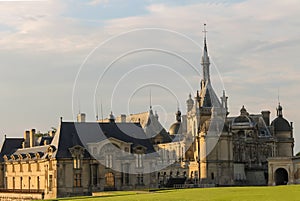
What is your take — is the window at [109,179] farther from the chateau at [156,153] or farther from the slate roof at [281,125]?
the slate roof at [281,125]

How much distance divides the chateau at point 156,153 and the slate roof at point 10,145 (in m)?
0.16

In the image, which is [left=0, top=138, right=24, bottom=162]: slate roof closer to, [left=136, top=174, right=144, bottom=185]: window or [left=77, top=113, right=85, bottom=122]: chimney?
[left=77, top=113, right=85, bottom=122]: chimney

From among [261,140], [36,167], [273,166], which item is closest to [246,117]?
[261,140]

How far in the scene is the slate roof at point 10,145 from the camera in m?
117

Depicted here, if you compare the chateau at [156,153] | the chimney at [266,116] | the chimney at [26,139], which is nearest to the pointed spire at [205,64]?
the chateau at [156,153]

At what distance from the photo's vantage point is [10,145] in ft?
387

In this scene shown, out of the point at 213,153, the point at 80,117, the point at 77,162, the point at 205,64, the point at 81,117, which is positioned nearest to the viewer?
the point at 77,162

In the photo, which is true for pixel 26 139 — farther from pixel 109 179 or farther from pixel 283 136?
pixel 283 136

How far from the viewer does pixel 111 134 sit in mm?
97500

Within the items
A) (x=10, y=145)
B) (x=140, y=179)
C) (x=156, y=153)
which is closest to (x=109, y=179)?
(x=140, y=179)

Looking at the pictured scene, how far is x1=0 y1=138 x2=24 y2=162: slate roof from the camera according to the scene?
116675 millimetres

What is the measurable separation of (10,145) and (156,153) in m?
29.9

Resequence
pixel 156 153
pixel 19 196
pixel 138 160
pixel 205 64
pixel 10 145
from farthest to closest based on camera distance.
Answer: pixel 205 64 → pixel 10 145 → pixel 156 153 → pixel 19 196 → pixel 138 160

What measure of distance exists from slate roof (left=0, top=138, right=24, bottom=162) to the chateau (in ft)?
0.52
